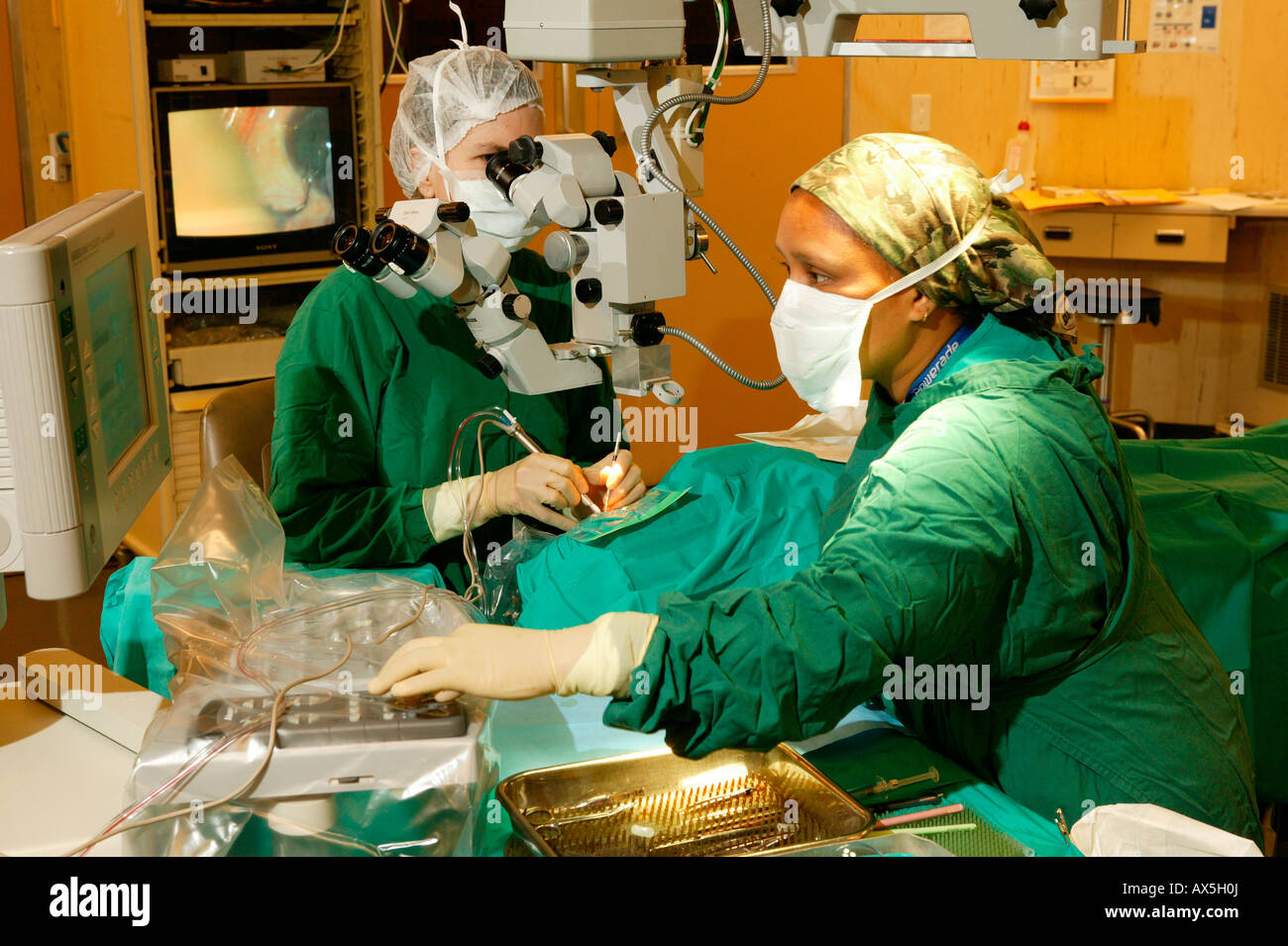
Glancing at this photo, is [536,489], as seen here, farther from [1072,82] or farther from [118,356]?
[1072,82]

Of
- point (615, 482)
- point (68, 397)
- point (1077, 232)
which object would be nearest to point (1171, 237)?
point (1077, 232)

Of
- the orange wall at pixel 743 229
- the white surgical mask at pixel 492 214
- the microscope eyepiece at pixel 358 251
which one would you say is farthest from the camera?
the orange wall at pixel 743 229

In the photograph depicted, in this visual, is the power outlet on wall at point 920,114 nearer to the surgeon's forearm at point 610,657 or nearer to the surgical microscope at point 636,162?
the surgical microscope at point 636,162

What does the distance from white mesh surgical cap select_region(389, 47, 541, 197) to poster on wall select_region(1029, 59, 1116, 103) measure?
3.75 m

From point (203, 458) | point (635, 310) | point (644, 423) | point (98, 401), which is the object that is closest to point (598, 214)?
point (635, 310)

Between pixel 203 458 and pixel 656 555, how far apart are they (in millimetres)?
863

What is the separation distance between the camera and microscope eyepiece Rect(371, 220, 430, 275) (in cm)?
147

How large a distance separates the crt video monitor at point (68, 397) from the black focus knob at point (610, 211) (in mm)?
538

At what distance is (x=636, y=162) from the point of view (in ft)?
4.53

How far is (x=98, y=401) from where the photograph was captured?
131cm

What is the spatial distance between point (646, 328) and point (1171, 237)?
3.84 meters

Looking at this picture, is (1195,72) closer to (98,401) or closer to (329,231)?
(329,231)

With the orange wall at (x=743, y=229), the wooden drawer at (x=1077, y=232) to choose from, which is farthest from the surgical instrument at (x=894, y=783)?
the wooden drawer at (x=1077, y=232)

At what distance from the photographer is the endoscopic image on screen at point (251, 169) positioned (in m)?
3.46
